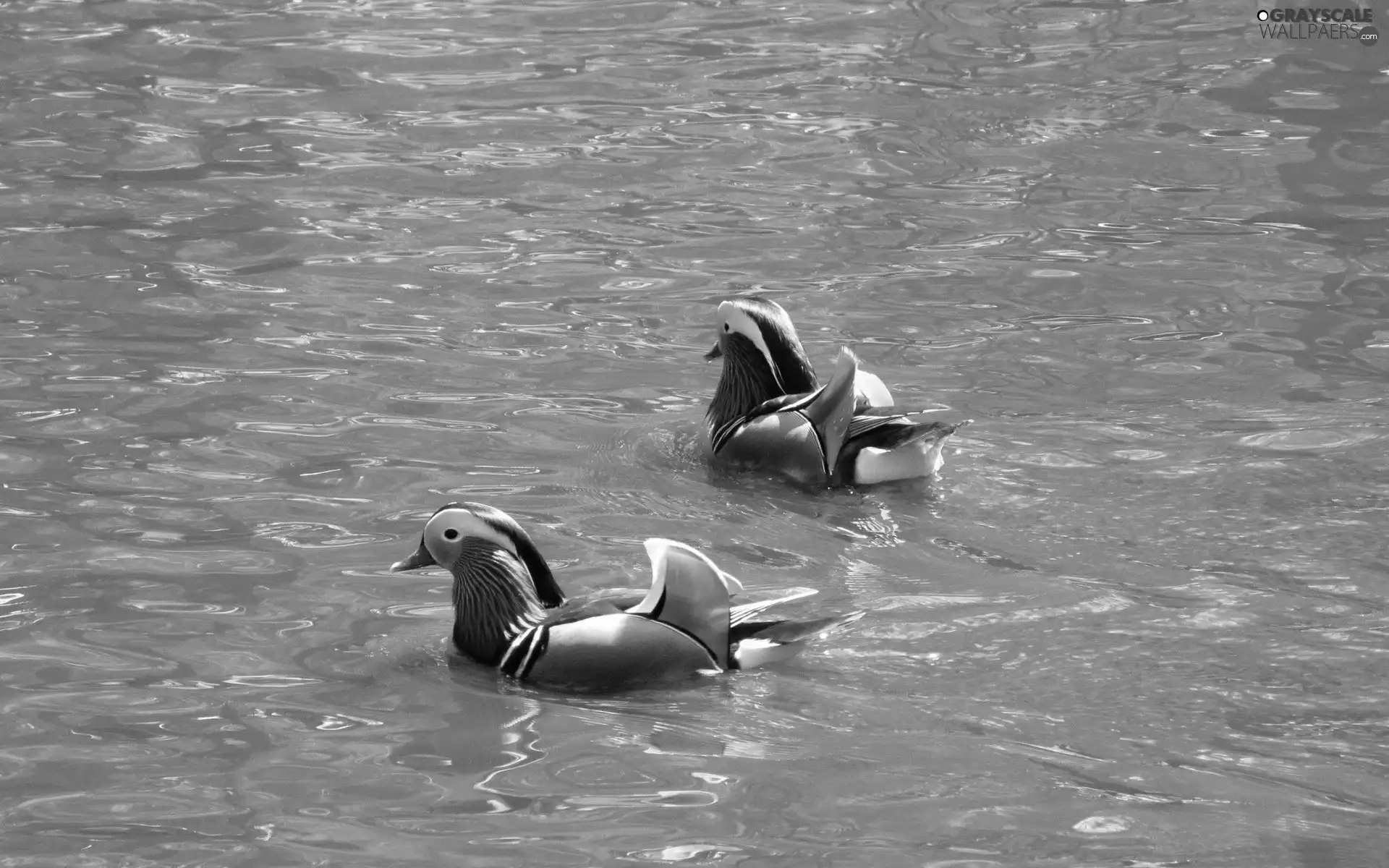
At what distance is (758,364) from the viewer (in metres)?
10.0

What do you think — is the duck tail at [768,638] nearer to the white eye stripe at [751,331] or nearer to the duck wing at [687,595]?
the duck wing at [687,595]

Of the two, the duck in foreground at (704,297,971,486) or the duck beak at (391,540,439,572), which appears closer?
the duck beak at (391,540,439,572)

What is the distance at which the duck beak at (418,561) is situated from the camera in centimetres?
758

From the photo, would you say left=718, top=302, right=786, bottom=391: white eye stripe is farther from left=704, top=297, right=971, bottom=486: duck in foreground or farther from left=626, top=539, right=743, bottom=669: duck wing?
left=626, top=539, right=743, bottom=669: duck wing

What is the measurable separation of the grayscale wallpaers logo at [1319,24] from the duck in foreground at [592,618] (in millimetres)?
12799

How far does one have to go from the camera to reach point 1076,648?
736 cm

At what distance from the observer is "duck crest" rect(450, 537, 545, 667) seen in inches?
287

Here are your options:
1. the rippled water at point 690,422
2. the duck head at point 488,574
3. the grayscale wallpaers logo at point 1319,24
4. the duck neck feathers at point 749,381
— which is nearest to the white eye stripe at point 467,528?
the duck head at point 488,574

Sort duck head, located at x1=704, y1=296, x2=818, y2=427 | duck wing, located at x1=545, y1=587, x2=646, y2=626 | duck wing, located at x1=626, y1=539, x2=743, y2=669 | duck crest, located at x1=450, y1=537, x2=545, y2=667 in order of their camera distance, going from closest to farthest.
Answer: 1. duck wing, located at x1=626, y1=539, x2=743, y2=669
2. duck wing, located at x1=545, y1=587, x2=646, y2=626
3. duck crest, located at x1=450, y1=537, x2=545, y2=667
4. duck head, located at x1=704, y1=296, x2=818, y2=427

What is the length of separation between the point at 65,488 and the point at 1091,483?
15.4 ft

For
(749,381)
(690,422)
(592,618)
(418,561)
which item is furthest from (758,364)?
(592,618)

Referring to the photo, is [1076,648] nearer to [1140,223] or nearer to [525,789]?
[525,789]

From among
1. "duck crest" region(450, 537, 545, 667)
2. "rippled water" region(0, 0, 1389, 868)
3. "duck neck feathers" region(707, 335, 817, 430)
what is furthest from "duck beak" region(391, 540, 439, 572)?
"duck neck feathers" region(707, 335, 817, 430)

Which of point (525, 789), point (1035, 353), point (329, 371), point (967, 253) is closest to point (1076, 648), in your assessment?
point (525, 789)
